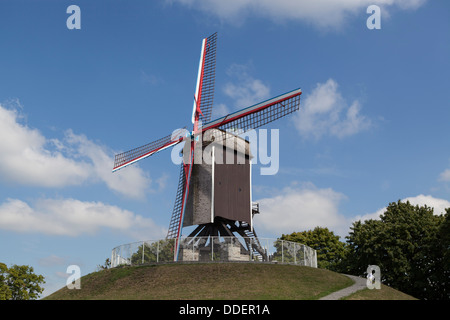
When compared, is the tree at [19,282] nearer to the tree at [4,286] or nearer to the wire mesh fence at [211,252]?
the tree at [4,286]

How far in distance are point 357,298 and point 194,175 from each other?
14.8 m

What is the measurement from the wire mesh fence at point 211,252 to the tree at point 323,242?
1000 inches

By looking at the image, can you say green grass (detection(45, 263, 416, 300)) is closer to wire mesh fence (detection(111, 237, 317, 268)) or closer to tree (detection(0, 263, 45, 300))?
wire mesh fence (detection(111, 237, 317, 268))

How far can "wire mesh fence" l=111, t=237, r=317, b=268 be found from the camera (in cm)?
2991

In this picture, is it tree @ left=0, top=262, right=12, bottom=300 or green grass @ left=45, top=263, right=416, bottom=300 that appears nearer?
green grass @ left=45, top=263, right=416, bottom=300

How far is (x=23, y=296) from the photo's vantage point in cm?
5400

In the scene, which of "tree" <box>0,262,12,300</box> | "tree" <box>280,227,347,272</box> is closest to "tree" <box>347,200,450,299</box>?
"tree" <box>280,227,347,272</box>

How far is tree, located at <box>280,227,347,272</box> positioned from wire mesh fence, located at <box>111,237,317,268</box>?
83.3 feet

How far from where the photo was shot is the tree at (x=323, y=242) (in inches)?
2206

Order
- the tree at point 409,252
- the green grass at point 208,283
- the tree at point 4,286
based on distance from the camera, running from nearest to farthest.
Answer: the green grass at point 208,283 < the tree at point 409,252 < the tree at point 4,286

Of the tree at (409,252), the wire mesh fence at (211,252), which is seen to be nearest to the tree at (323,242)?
the tree at (409,252)

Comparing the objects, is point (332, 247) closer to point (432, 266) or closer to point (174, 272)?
point (432, 266)

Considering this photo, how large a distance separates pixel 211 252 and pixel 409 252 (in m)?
19.8
